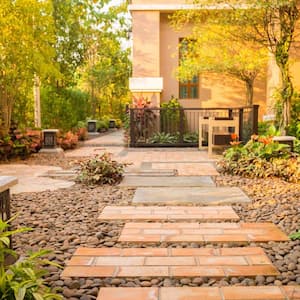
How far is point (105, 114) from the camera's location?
77.5 feet

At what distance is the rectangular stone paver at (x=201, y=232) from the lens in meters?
3.15

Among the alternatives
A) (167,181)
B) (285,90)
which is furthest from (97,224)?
(285,90)

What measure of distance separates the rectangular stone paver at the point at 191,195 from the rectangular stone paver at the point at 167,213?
0.23 metres

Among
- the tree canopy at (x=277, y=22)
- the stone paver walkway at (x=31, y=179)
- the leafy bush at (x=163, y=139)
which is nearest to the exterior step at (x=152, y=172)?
the stone paver walkway at (x=31, y=179)

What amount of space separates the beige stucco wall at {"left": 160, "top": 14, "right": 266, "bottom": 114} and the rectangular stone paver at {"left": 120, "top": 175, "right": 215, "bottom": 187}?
680 centimetres

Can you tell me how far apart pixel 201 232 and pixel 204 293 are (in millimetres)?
1113

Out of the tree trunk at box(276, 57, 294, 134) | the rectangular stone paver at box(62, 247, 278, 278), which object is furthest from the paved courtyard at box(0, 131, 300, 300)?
the tree trunk at box(276, 57, 294, 134)

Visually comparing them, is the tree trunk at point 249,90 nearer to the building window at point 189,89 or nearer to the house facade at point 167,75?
the house facade at point 167,75

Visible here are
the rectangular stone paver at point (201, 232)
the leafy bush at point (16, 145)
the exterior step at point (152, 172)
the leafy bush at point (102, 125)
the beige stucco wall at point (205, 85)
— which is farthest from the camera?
the leafy bush at point (102, 125)

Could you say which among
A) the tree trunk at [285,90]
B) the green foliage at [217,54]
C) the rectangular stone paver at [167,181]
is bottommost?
the rectangular stone paver at [167,181]

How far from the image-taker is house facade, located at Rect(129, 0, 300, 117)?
11.8m

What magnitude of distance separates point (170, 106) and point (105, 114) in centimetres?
1222

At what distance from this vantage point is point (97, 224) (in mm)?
3654

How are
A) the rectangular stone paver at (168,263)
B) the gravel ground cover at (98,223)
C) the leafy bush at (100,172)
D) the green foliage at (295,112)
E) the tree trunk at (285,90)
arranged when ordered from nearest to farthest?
the gravel ground cover at (98,223) → the rectangular stone paver at (168,263) → the leafy bush at (100,172) → the tree trunk at (285,90) → the green foliage at (295,112)
